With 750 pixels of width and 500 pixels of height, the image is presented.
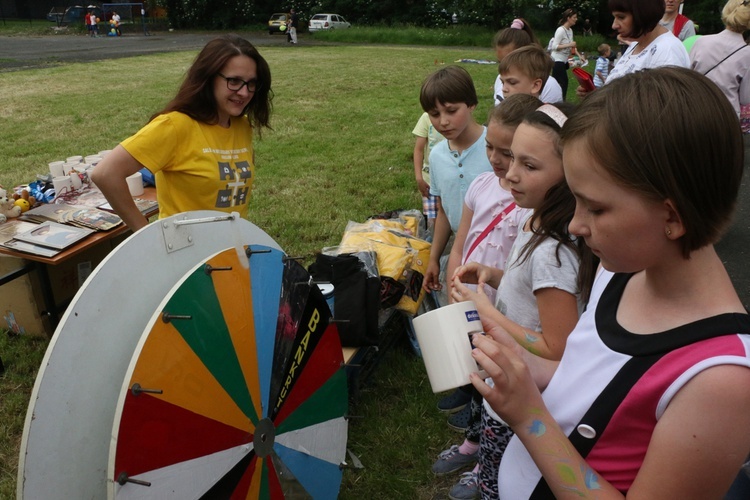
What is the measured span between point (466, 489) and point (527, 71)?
255 centimetres

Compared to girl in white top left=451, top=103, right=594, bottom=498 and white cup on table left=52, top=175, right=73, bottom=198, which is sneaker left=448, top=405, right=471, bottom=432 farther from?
white cup on table left=52, top=175, right=73, bottom=198

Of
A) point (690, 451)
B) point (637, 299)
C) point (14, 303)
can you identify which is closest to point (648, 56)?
point (637, 299)

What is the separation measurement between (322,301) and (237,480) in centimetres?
65

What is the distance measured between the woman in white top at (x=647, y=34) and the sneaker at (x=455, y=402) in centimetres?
207

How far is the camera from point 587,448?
1041 millimetres

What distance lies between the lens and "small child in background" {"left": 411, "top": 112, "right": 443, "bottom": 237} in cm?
400

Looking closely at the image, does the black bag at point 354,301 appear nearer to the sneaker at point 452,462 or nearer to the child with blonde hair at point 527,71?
the sneaker at point 452,462

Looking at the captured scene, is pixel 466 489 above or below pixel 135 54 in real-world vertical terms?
below

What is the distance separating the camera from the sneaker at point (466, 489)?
248cm

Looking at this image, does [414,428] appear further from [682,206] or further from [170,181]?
[682,206]

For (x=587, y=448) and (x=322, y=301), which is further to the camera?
(x=322, y=301)

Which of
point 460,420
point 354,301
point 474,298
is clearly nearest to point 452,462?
point 460,420

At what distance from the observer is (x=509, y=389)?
3.38ft

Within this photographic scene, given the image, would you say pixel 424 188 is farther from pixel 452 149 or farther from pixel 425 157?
pixel 452 149
